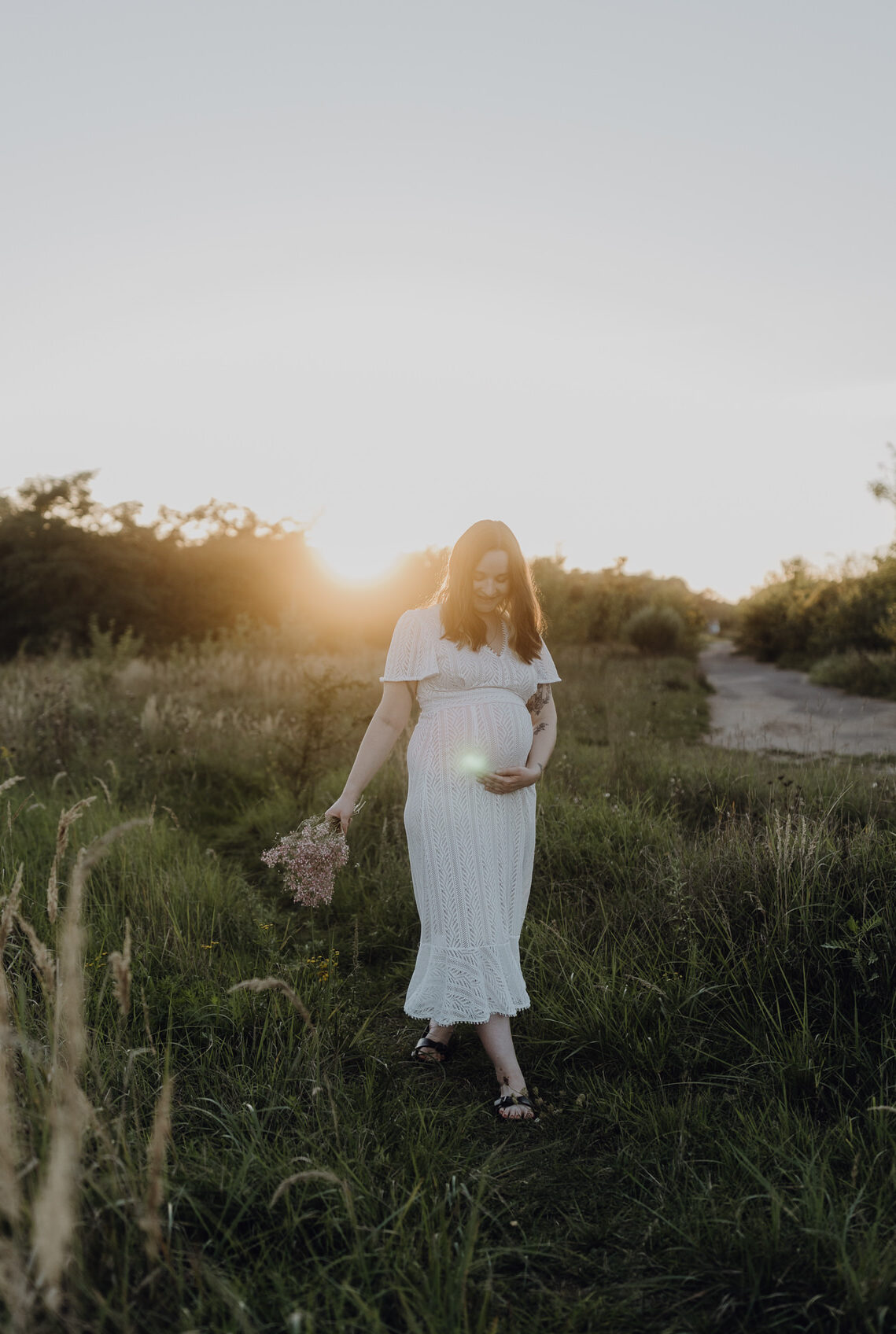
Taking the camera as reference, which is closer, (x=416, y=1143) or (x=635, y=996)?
(x=416, y=1143)

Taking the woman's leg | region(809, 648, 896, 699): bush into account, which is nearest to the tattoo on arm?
the woman's leg

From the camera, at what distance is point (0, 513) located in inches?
1073

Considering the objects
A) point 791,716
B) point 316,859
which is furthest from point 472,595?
point 791,716

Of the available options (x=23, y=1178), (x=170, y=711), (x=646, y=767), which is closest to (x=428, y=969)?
(x=23, y=1178)

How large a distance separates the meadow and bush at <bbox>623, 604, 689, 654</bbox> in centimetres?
2055

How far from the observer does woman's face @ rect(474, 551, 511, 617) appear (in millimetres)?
3154

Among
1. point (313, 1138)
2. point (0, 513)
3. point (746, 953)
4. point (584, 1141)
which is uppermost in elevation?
point (0, 513)

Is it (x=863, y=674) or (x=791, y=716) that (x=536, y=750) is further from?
(x=863, y=674)

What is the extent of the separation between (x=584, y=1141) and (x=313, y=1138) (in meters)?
0.88

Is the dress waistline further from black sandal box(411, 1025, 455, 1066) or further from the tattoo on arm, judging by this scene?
black sandal box(411, 1025, 455, 1066)

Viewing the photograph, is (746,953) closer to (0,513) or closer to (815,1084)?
(815,1084)

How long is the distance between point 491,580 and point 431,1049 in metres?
1.80

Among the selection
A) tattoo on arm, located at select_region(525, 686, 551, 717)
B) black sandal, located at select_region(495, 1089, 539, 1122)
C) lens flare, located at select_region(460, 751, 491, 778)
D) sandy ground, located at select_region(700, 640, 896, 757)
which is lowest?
black sandal, located at select_region(495, 1089, 539, 1122)

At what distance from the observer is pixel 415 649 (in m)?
3.18
